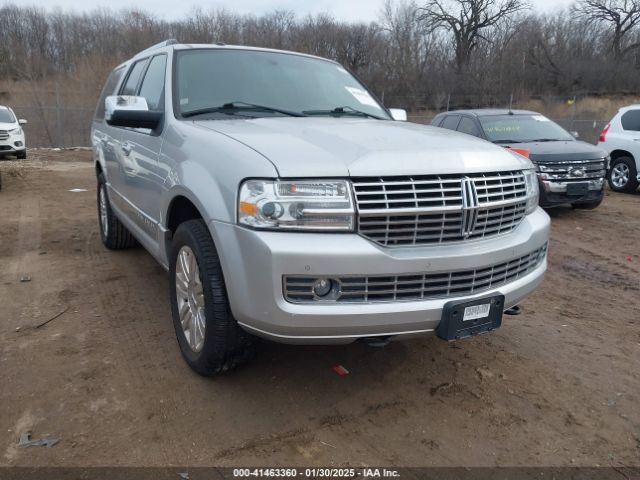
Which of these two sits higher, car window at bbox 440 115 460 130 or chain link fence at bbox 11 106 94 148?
car window at bbox 440 115 460 130

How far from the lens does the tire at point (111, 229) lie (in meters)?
5.54

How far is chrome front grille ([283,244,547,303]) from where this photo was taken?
2344mm

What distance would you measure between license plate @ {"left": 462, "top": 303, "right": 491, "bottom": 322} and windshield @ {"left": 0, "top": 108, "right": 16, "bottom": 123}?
55.5ft

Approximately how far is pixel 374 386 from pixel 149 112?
7.07 ft

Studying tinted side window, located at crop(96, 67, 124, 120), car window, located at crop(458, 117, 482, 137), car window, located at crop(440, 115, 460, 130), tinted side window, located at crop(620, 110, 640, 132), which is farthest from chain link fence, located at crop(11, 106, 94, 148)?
tinted side window, located at crop(620, 110, 640, 132)

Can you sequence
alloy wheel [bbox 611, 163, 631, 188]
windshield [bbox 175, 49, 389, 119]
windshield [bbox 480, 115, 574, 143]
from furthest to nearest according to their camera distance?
alloy wheel [bbox 611, 163, 631, 188] < windshield [bbox 480, 115, 574, 143] < windshield [bbox 175, 49, 389, 119]

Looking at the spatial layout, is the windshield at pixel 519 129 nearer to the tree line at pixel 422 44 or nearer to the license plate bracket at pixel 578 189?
the license plate bracket at pixel 578 189

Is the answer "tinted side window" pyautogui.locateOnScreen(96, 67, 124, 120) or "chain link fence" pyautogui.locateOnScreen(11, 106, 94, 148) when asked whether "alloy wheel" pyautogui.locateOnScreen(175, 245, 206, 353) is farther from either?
"chain link fence" pyautogui.locateOnScreen(11, 106, 94, 148)

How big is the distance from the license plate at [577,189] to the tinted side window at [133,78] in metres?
6.28

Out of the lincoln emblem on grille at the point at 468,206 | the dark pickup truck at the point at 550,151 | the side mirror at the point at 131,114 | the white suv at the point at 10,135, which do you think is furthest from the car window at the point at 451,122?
the white suv at the point at 10,135

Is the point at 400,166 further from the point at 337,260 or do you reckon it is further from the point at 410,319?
the point at 410,319

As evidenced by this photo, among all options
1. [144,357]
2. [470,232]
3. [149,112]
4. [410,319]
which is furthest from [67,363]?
[470,232]

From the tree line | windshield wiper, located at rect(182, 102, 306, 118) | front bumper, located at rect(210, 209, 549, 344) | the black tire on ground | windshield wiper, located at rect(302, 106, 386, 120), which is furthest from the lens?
the tree line

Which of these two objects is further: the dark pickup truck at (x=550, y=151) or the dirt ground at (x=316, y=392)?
the dark pickup truck at (x=550, y=151)
